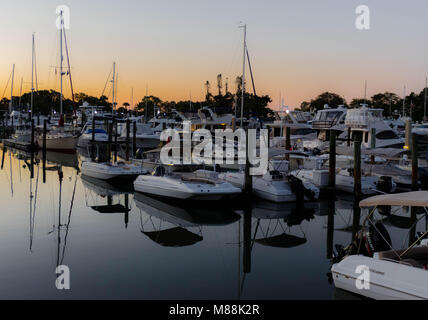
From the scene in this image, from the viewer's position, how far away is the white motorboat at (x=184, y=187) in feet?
62.2

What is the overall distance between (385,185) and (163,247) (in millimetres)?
12764

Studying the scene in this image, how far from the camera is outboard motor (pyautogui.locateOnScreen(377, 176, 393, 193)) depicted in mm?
21188

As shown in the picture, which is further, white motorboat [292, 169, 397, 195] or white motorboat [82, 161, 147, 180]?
white motorboat [82, 161, 147, 180]

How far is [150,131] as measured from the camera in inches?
2383

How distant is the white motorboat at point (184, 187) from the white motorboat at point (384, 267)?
29.1ft

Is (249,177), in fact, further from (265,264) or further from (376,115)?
(376,115)

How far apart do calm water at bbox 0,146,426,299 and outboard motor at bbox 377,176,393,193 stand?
6.63 feet

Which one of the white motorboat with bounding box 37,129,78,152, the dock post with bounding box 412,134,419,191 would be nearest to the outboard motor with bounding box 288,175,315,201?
the dock post with bounding box 412,134,419,191

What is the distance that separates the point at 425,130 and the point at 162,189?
109 feet

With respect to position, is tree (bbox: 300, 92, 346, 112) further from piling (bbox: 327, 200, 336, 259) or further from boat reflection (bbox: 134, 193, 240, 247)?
boat reflection (bbox: 134, 193, 240, 247)

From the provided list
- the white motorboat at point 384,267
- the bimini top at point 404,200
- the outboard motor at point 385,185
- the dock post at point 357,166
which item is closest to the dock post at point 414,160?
the outboard motor at point 385,185

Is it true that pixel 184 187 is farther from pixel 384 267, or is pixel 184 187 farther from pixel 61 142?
pixel 61 142

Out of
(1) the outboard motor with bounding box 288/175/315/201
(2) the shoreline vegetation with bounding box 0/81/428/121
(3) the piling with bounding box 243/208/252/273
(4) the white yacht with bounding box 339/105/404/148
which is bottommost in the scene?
(3) the piling with bounding box 243/208/252/273

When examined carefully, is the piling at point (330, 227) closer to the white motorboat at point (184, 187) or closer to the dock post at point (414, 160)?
the dock post at point (414, 160)
